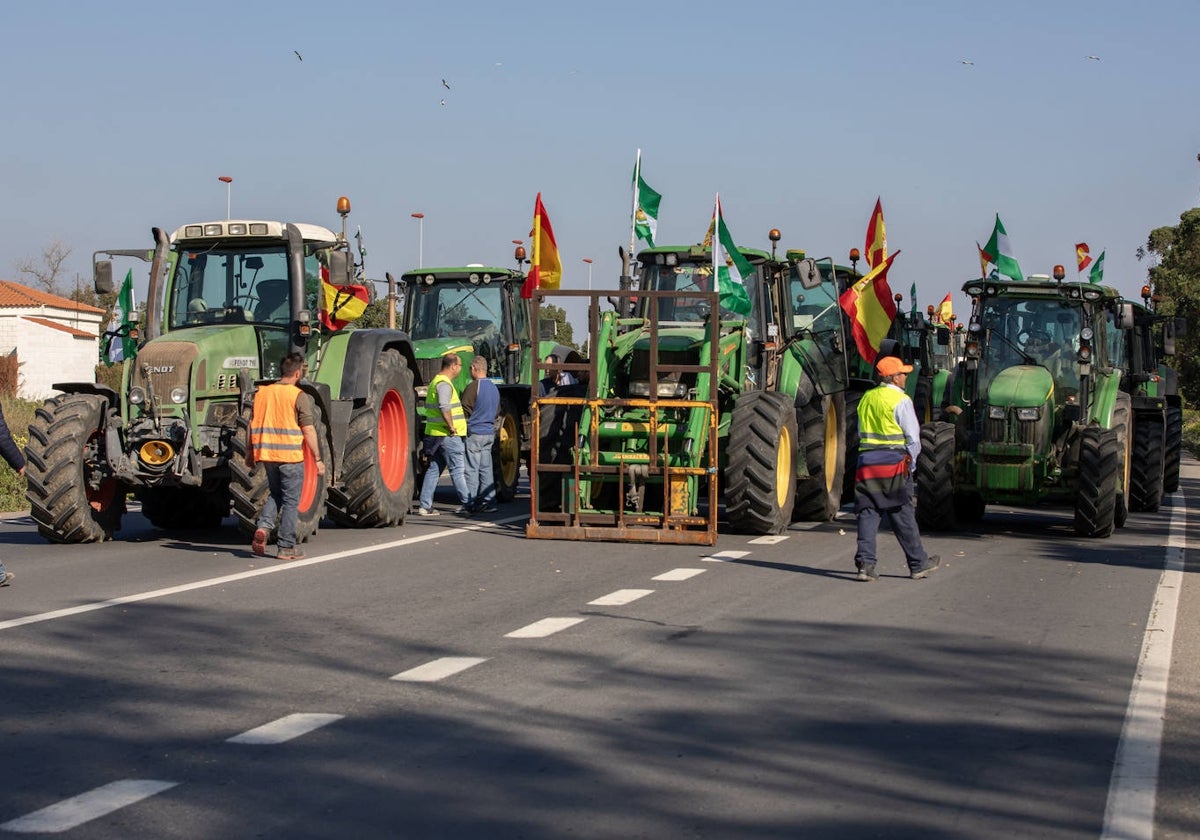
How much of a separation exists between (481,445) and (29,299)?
6664cm

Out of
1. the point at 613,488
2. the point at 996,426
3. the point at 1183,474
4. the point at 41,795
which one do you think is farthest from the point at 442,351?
the point at 1183,474

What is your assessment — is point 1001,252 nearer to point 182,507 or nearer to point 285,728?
point 182,507

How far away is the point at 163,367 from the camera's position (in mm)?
14500

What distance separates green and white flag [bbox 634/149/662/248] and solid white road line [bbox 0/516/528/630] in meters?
3.68

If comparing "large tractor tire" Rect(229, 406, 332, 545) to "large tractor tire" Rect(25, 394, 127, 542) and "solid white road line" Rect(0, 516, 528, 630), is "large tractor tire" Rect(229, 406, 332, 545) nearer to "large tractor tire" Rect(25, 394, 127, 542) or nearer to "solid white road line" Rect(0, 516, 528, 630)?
"solid white road line" Rect(0, 516, 528, 630)

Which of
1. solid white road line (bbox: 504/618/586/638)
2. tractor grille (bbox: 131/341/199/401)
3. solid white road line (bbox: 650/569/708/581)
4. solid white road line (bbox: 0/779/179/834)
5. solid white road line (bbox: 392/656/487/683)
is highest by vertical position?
tractor grille (bbox: 131/341/199/401)

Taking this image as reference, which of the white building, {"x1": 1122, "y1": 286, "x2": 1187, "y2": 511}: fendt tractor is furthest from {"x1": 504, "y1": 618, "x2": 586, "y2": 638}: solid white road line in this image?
the white building

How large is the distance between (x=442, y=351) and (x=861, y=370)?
5.96 meters

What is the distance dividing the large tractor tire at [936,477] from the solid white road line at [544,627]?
24.6 feet

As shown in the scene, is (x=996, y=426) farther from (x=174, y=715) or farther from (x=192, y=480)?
(x=174, y=715)

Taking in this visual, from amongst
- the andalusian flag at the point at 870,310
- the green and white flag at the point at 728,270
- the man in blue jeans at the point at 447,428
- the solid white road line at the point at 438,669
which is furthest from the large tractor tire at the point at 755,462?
the solid white road line at the point at 438,669

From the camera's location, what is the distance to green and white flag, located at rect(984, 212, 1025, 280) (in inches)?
900

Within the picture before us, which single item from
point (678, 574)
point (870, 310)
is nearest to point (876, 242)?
point (870, 310)

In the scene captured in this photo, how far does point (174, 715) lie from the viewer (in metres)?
7.45
